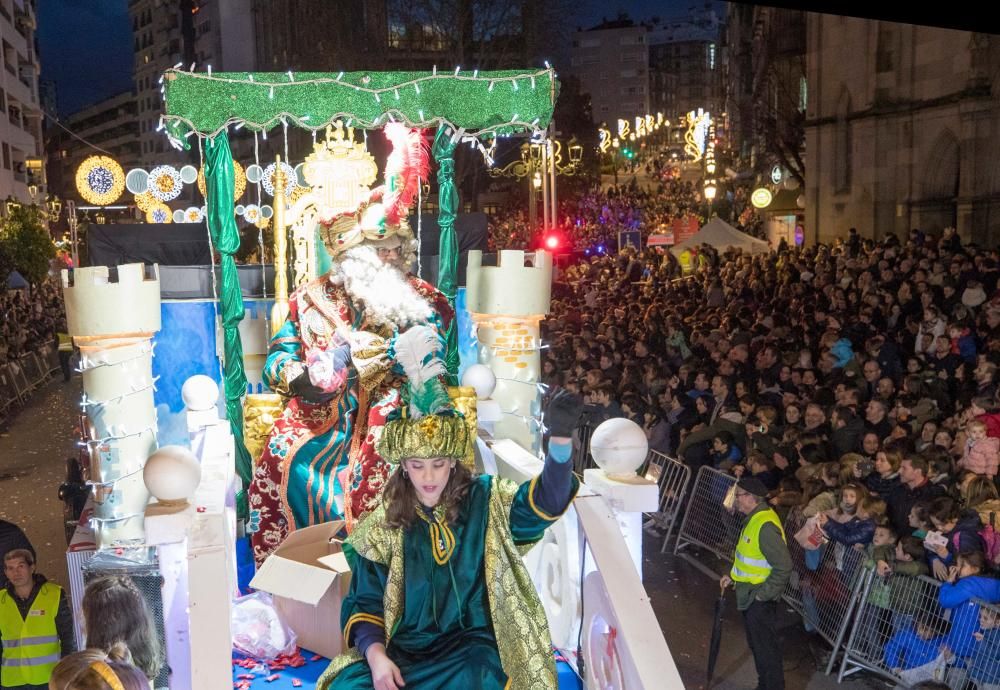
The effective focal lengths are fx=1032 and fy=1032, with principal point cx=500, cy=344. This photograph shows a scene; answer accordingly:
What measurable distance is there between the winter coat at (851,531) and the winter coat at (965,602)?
82cm

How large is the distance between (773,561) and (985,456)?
6.63ft

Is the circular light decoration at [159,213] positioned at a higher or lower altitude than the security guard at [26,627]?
higher

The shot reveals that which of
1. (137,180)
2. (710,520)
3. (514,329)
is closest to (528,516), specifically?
(514,329)

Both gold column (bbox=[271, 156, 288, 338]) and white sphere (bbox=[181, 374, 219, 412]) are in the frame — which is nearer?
white sphere (bbox=[181, 374, 219, 412])

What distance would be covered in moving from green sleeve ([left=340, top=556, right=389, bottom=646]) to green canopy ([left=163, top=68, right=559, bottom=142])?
12.0ft

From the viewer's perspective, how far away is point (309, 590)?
5070 mm

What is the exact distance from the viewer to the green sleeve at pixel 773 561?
6723 millimetres

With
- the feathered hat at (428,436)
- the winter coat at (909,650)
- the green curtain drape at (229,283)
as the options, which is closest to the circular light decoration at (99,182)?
the green curtain drape at (229,283)

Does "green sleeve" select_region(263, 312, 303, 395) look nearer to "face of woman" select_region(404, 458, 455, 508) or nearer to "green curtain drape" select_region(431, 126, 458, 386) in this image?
"green curtain drape" select_region(431, 126, 458, 386)

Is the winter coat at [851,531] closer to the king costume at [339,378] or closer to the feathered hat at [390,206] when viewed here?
the king costume at [339,378]

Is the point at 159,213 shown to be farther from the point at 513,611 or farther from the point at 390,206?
the point at 513,611

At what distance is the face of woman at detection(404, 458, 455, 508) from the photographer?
4090 mm

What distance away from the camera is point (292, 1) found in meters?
34.8

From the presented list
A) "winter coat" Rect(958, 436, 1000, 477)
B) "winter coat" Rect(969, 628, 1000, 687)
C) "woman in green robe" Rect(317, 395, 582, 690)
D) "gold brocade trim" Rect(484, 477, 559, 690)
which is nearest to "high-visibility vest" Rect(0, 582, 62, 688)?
"woman in green robe" Rect(317, 395, 582, 690)
